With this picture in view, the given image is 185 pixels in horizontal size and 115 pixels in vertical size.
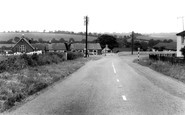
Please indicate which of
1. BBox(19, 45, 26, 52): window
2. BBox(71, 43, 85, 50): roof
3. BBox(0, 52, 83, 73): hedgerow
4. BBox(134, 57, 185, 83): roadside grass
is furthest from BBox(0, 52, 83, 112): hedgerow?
BBox(71, 43, 85, 50): roof

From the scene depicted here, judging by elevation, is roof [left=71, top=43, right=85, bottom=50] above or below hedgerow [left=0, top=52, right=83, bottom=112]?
above

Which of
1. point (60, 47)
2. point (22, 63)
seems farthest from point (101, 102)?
point (60, 47)

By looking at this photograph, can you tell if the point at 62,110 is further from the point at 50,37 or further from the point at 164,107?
the point at 50,37

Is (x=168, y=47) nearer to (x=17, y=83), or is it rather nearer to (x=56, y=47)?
(x=56, y=47)

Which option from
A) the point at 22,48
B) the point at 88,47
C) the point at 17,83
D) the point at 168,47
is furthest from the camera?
the point at 88,47

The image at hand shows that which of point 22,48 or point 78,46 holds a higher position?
point 78,46

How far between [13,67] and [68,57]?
2831 centimetres

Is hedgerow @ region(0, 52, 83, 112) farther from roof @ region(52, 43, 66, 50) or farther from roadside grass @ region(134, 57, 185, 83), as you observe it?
roof @ region(52, 43, 66, 50)

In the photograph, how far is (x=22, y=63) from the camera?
21000mm

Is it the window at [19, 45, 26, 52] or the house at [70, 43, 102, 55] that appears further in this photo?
the house at [70, 43, 102, 55]

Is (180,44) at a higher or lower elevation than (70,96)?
higher

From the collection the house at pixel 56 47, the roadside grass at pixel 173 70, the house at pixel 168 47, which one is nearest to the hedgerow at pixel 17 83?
the roadside grass at pixel 173 70

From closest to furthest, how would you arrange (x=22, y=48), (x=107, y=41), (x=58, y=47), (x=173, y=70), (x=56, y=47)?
(x=173, y=70), (x=22, y=48), (x=56, y=47), (x=58, y=47), (x=107, y=41)

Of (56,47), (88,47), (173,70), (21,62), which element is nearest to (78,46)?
(88,47)
